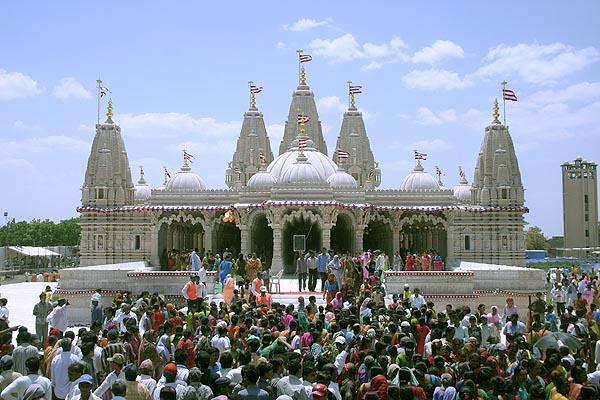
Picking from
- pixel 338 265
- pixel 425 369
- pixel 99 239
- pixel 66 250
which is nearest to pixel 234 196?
pixel 99 239

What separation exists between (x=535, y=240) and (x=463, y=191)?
38934 millimetres

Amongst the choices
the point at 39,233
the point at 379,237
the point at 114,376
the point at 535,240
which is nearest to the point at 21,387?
the point at 114,376

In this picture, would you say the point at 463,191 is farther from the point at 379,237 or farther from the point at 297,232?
the point at 297,232

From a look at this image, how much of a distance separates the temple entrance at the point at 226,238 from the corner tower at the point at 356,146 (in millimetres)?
10813

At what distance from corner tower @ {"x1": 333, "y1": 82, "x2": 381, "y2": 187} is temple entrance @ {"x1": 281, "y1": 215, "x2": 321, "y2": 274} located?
14.1 metres

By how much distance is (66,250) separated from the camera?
69125mm

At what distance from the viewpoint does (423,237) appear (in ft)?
140

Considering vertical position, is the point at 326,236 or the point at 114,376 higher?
the point at 326,236

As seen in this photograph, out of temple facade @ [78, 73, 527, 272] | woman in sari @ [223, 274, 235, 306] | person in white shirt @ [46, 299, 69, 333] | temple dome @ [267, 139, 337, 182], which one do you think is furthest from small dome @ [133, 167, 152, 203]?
person in white shirt @ [46, 299, 69, 333]

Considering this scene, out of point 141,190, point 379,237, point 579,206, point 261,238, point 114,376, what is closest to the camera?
point 114,376

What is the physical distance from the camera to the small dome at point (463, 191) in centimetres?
5298

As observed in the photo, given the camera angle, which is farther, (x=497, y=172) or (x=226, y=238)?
(x=497, y=172)

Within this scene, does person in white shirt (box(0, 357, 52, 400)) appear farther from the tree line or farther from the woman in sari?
the tree line

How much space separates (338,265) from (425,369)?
13.1m
